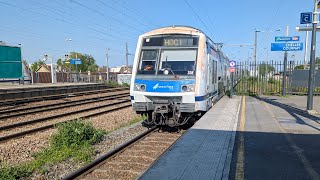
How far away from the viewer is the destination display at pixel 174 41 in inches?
376

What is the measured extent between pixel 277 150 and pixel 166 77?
12.9ft

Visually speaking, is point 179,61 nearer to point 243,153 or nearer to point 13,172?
point 243,153

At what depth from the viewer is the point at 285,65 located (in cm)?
2284

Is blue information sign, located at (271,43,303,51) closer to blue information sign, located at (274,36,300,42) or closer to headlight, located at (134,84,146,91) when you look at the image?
blue information sign, located at (274,36,300,42)

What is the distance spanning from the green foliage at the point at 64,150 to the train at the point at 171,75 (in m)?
1.78

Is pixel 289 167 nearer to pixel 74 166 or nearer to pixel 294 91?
pixel 74 166

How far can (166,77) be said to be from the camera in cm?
923

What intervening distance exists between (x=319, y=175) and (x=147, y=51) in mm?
6373

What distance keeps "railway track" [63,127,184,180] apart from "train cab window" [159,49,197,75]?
2085mm

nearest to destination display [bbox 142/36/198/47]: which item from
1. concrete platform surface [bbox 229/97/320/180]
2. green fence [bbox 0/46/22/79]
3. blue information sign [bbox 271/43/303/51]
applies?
concrete platform surface [bbox 229/97/320/180]

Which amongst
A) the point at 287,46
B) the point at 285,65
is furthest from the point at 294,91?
the point at 287,46

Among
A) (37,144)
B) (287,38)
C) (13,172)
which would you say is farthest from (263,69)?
(13,172)

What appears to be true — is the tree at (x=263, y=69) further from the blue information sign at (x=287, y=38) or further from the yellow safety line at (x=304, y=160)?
the yellow safety line at (x=304, y=160)

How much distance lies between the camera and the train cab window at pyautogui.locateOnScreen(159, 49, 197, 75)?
9305mm
